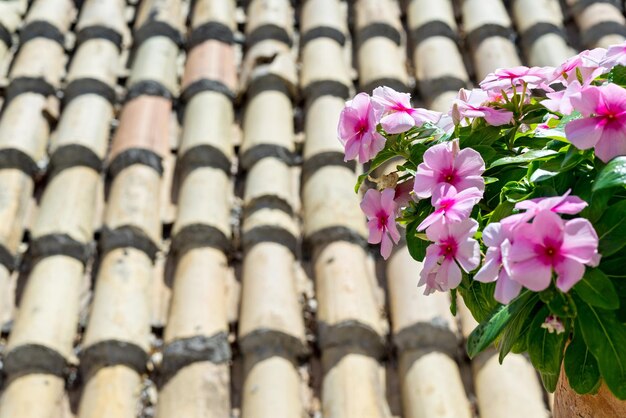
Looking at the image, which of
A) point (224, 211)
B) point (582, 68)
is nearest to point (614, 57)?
point (582, 68)

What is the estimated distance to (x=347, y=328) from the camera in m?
2.09

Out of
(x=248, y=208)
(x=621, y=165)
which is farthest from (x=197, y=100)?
(x=621, y=165)

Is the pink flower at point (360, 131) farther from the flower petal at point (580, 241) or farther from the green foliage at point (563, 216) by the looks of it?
the flower petal at point (580, 241)

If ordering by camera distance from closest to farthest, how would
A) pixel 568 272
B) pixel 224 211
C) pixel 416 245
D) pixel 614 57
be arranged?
pixel 568 272
pixel 614 57
pixel 416 245
pixel 224 211

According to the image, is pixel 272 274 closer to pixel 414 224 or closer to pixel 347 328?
pixel 347 328

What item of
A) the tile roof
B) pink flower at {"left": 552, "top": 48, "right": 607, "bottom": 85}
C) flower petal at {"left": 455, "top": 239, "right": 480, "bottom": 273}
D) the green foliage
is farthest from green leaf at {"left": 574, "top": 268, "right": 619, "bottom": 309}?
the tile roof

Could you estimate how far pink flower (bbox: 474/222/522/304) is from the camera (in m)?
0.98

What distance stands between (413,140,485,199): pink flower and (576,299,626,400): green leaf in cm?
18

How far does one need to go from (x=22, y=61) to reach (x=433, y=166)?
2120mm

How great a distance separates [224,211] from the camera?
2426mm

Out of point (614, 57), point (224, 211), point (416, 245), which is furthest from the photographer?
point (224, 211)

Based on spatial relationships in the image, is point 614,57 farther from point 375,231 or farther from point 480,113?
point 375,231

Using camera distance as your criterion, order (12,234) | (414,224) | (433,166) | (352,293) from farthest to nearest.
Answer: (12,234), (352,293), (414,224), (433,166)

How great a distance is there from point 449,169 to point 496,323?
0.60ft
